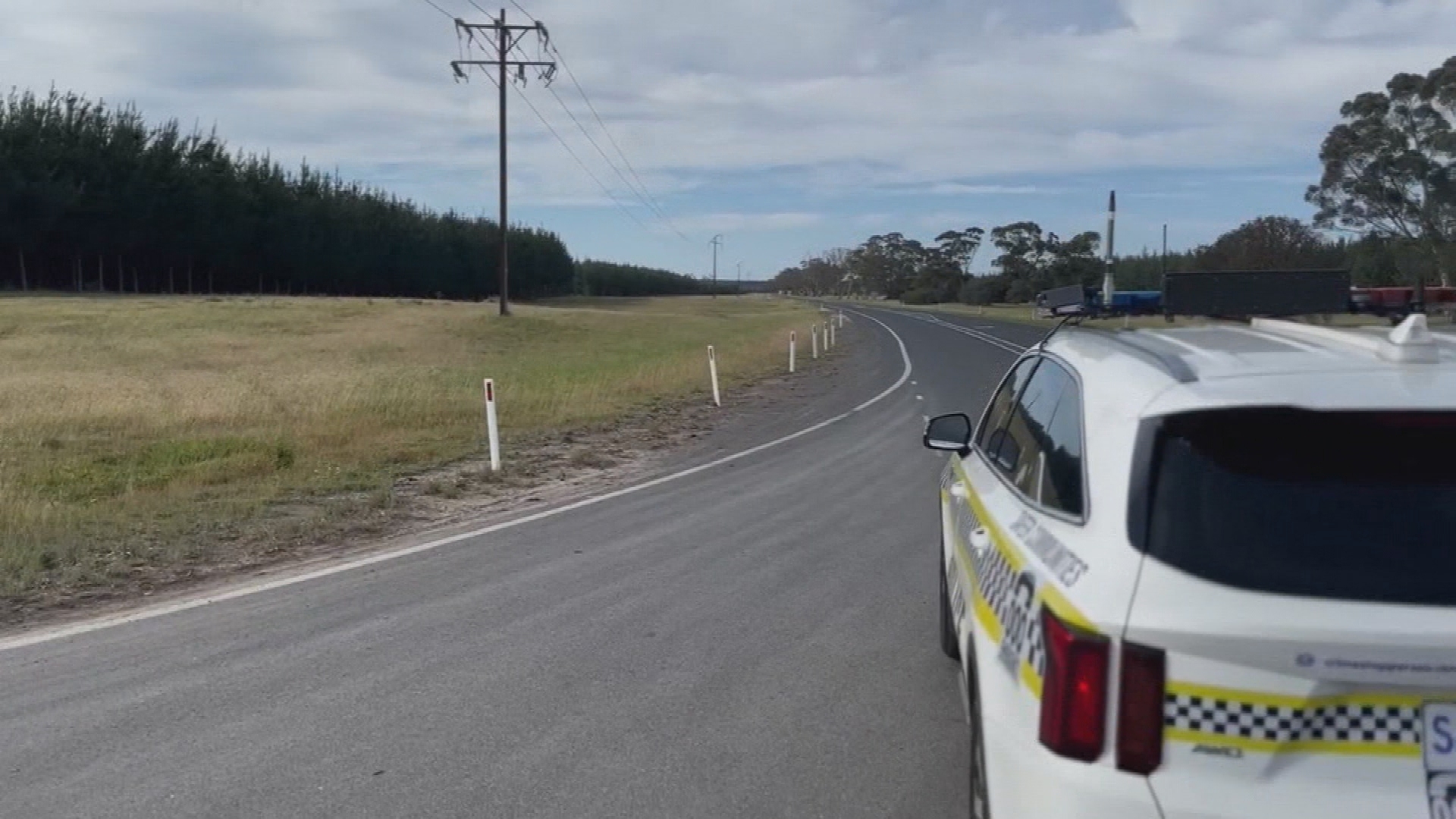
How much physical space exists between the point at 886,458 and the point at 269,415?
368 inches

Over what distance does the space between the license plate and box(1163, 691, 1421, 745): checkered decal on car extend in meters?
0.03

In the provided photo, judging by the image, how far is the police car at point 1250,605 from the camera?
2.83 metres

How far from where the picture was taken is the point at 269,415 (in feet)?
64.1

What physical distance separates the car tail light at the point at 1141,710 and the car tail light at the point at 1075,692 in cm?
4

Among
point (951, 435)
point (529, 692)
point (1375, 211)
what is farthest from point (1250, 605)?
point (1375, 211)

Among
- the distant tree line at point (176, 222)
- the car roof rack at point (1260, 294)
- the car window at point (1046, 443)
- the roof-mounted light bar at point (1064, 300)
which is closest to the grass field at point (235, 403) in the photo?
the roof-mounted light bar at point (1064, 300)

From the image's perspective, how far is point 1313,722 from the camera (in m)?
2.85

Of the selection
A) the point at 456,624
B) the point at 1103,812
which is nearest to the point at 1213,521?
the point at 1103,812

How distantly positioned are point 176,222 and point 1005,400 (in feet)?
260

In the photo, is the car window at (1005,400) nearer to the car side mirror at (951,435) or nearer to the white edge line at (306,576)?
the car side mirror at (951,435)

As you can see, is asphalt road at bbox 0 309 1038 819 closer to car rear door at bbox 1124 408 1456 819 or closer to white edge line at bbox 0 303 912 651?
white edge line at bbox 0 303 912 651

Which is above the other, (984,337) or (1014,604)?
(1014,604)

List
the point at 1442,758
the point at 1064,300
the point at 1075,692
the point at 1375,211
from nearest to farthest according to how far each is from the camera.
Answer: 1. the point at 1442,758
2. the point at 1075,692
3. the point at 1064,300
4. the point at 1375,211

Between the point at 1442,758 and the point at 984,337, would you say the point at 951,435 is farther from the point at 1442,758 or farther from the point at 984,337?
the point at 984,337
